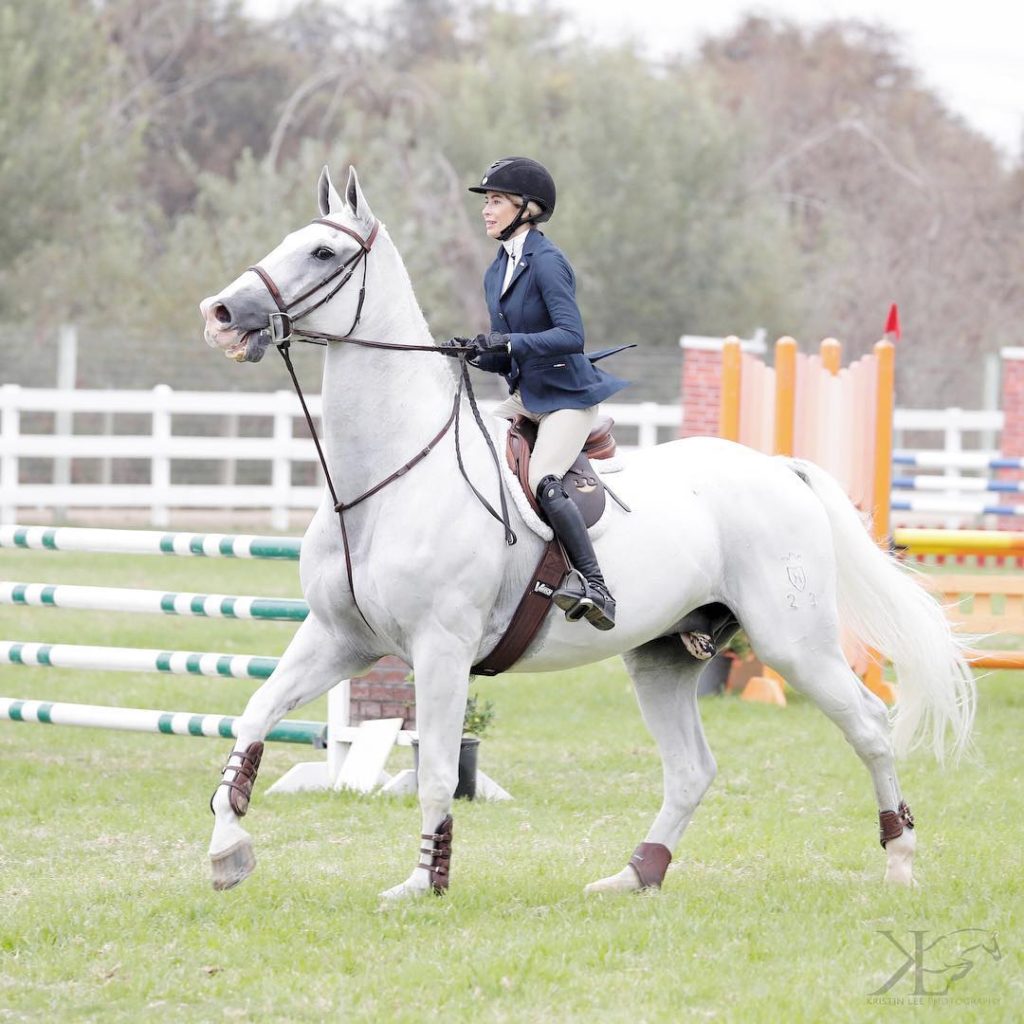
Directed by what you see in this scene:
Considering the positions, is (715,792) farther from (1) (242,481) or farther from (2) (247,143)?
(2) (247,143)

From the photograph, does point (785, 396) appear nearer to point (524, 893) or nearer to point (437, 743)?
point (524, 893)

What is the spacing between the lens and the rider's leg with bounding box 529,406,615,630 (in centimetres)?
594

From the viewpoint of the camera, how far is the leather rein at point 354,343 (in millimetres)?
5578

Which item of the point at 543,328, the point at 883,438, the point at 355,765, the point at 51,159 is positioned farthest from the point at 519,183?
the point at 51,159

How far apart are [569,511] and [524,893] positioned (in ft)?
4.70

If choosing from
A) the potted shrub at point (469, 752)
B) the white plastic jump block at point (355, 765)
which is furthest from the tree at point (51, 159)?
the potted shrub at point (469, 752)

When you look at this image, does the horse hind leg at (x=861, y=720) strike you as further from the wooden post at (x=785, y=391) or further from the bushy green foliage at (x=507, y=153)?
the bushy green foliage at (x=507, y=153)

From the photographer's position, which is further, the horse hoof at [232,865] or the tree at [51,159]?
the tree at [51,159]

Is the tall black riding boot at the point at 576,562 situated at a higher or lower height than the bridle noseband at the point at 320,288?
lower

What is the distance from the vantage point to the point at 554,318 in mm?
5941

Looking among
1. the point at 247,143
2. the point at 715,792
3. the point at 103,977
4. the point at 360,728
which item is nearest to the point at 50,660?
the point at 360,728

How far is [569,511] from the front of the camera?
593 cm

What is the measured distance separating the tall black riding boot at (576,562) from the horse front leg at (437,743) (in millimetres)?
398

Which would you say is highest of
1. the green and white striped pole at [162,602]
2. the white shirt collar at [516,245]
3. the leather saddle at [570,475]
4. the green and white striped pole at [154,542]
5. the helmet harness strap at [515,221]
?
the helmet harness strap at [515,221]
